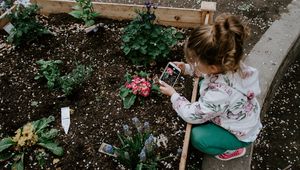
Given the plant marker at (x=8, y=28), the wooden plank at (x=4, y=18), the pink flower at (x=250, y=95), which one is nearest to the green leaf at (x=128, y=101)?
the pink flower at (x=250, y=95)

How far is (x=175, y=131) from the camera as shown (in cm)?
295

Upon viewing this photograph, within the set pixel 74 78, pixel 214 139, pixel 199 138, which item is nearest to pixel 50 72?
pixel 74 78

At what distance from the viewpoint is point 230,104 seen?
2.46 metres

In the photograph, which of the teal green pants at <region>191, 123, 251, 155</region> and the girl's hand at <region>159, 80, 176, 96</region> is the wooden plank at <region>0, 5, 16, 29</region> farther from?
the teal green pants at <region>191, 123, 251, 155</region>

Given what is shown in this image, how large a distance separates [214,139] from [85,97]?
1.15 meters

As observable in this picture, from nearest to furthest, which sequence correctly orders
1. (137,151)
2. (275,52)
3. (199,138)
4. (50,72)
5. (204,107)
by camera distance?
1. (204,107)
2. (137,151)
3. (199,138)
4. (50,72)
5. (275,52)

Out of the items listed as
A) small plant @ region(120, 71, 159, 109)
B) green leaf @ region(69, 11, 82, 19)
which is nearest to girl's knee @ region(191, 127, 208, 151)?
small plant @ region(120, 71, 159, 109)

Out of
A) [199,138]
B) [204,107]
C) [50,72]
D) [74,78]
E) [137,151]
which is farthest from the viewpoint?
[50,72]

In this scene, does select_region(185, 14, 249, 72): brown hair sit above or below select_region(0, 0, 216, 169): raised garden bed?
above

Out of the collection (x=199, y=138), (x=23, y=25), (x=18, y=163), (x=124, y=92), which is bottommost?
(x=18, y=163)

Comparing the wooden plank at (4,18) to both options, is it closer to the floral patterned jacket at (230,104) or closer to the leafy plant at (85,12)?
the leafy plant at (85,12)

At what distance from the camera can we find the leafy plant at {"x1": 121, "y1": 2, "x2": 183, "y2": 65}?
10.6 feet

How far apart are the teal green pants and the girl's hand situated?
34 cm

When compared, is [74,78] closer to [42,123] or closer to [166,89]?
[42,123]
